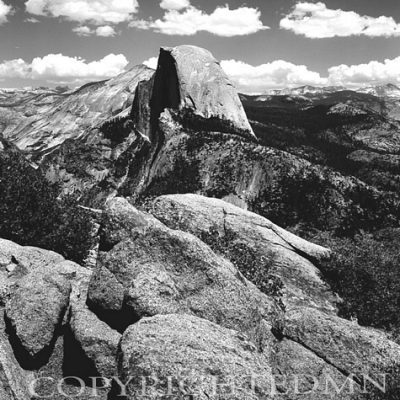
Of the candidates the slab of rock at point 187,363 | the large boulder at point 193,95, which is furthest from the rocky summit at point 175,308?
the large boulder at point 193,95

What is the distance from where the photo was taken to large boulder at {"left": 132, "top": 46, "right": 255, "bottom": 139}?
2228 inches

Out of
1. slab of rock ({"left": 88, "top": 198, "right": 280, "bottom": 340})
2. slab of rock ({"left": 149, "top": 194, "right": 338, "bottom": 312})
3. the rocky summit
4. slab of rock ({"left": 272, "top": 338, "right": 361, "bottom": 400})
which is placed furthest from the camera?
slab of rock ({"left": 149, "top": 194, "right": 338, "bottom": 312})

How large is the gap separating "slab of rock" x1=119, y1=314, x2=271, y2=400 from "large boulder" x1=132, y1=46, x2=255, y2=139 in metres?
44.6

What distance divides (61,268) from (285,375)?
777 cm

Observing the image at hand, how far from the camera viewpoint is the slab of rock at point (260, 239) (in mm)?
17531

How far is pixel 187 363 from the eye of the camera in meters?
8.60

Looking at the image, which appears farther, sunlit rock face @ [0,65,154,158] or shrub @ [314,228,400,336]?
sunlit rock face @ [0,65,154,158]

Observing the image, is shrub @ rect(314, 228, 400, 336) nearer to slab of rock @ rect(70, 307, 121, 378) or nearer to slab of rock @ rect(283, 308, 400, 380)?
slab of rock @ rect(283, 308, 400, 380)

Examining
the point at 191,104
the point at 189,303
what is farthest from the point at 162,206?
the point at 191,104

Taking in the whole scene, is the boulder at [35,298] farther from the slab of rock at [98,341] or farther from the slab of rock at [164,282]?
the slab of rock at [164,282]

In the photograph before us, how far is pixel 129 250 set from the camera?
12.8m

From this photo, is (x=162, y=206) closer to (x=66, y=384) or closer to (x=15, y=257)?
(x=15, y=257)

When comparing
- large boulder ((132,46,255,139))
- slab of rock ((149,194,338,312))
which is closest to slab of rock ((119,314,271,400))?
slab of rock ((149,194,338,312))

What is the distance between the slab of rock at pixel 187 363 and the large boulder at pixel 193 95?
4456 cm
